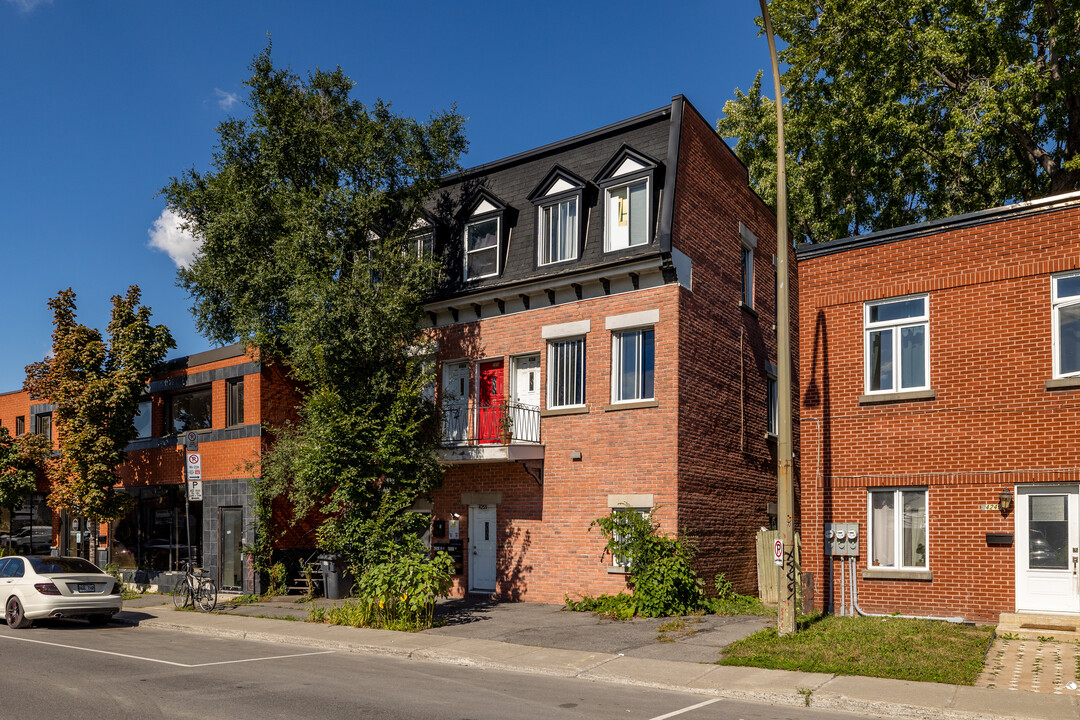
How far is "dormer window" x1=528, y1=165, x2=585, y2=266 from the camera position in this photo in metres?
20.3

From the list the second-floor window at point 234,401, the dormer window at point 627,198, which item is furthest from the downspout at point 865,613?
the second-floor window at point 234,401

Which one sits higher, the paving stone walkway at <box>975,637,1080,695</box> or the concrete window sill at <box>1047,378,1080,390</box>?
the concrete window sill at <box>1047,378,1080,390</box>

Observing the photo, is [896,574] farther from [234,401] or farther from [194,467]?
[234,401]

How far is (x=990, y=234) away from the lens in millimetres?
15414

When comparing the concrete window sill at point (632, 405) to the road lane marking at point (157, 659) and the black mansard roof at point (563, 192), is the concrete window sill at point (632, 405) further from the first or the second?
the road lane marking at point (157, 659)

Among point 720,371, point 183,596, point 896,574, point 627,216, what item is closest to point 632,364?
Result: point 720,371

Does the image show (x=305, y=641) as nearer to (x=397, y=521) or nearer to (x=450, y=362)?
(x=397, y=521)

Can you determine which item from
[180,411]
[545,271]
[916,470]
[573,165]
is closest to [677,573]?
[916,470]

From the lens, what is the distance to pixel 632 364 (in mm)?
19188

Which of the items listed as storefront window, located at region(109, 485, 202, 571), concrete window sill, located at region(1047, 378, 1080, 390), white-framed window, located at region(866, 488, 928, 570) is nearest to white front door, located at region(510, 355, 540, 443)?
white-framed window, located at region(866, 488, 928, 570)

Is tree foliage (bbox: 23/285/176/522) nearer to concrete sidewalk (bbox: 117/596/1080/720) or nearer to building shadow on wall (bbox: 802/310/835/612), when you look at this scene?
concrete sidewalk (bbox: 117/596/1080/720)

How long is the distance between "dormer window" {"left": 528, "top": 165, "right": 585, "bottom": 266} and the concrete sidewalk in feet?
27.1

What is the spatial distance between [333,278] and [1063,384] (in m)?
14.1

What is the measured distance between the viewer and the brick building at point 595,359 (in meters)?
18.6
